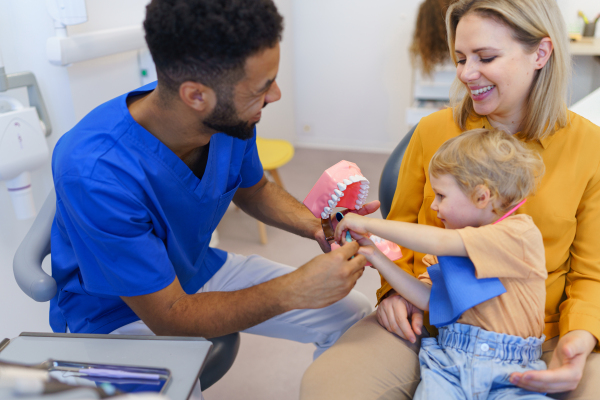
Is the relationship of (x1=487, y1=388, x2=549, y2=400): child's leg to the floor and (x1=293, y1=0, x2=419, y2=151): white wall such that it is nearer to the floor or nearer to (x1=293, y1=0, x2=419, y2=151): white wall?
the floor

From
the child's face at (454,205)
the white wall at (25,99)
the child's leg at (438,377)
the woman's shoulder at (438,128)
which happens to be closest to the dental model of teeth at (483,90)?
the woman's shoulder at (438,128)

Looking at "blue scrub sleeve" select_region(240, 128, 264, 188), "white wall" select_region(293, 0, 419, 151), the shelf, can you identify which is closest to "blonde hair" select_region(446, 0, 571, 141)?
"blue scrub sleeve" select_region(240, 128, 264, 188)

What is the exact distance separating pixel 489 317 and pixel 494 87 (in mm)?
481

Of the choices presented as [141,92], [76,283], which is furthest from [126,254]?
[141,92]

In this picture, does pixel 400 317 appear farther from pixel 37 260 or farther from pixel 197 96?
pixel 37 260

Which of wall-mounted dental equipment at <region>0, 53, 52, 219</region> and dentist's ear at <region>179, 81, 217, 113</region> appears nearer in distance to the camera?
dentist's ear at <region>179, 81, 217, 113</region>

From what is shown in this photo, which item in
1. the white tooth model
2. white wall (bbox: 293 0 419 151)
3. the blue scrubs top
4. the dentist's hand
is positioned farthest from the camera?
white wall (bbox: 293 0 419 151)

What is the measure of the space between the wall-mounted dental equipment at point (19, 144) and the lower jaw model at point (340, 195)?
868 mm

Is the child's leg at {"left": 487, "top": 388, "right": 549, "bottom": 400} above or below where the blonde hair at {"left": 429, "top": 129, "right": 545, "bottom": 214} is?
below

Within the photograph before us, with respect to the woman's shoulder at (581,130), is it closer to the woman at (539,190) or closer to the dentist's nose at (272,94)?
the woman at (539,190)

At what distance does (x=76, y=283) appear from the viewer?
1.15m

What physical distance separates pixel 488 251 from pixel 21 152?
4.27 feet

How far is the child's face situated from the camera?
0.97m

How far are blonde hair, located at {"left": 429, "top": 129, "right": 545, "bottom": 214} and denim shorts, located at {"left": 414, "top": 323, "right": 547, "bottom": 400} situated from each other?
249 mm
